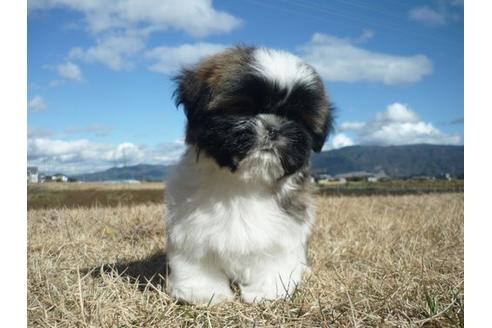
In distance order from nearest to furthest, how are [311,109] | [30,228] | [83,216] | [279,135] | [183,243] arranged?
1. [279,135]
2. [311,109]
3. [183,243]
4. [30,228]
5. [83,216]

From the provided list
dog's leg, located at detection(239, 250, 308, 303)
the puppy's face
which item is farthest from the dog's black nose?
dog's leg, located at detection(239, 250, 308, 303)

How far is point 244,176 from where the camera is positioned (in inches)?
111

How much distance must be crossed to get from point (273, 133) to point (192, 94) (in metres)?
0.67

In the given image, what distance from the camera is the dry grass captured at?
2615 millimetres

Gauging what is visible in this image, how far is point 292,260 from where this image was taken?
332 cm

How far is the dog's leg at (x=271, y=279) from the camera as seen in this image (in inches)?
126

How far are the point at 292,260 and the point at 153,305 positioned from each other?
3.00 feet

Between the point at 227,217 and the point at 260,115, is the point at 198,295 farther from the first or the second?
the point at 260,115

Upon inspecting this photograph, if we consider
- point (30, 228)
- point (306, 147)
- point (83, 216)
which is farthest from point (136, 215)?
point (306, 147)

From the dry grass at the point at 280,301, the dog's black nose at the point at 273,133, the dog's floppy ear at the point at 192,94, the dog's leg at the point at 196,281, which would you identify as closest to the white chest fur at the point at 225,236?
the dog's leg at the point at 196,281

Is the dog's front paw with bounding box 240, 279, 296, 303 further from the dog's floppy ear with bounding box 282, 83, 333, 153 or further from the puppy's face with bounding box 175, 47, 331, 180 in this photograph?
the dog's floppy ear with bounding box 282, 83, 333, 153

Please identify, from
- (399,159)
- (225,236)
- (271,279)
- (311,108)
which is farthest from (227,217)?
(399,159)
